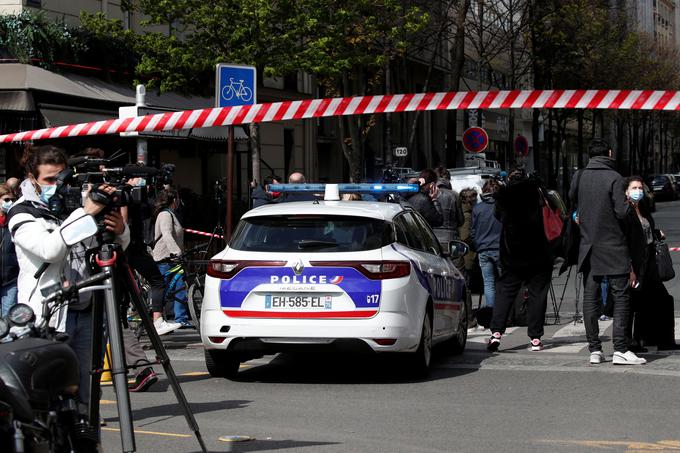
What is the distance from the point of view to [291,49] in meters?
25.0

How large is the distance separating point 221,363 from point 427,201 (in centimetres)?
538

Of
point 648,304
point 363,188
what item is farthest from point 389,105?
point 648,304

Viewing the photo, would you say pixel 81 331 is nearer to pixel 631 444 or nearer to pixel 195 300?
pixel 631 444

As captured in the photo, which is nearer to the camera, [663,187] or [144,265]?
[144,265]

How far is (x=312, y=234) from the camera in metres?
10.4

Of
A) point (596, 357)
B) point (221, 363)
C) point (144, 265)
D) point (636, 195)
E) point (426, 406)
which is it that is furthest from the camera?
point (144, 265)

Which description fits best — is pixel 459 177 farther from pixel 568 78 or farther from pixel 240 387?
pixel 568 78

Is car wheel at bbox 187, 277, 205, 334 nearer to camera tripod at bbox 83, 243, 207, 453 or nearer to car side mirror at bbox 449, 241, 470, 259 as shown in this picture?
car side mirror at bbox 449, 241, 470, 259

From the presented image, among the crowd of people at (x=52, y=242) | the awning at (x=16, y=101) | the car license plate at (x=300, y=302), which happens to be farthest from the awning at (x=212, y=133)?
the crowd of people at (x=52, y=242)

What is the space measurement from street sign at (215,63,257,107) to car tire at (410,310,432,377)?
5172mm

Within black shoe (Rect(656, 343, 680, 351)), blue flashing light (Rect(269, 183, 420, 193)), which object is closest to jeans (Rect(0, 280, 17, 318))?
blue flashing light (Rect(269, 183, 420, 193))

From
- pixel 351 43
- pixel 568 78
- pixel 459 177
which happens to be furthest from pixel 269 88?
pixel 568 78

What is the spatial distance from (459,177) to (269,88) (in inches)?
476

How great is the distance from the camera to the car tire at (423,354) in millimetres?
10438
